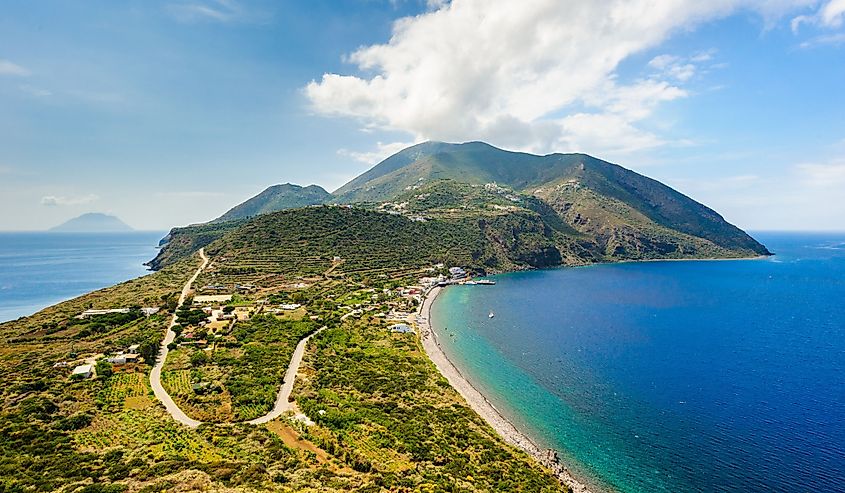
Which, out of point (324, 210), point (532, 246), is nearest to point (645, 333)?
point (532, 246)

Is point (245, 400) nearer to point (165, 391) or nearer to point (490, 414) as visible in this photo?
point (165, 391)

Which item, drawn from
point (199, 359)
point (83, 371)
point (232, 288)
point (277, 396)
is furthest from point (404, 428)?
point (232, 288)

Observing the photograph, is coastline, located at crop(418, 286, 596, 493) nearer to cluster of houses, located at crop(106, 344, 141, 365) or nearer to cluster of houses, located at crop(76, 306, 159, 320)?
cluster of houses, located at crop(106, 344, 141, 365)

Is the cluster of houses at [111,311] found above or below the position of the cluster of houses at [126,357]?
above

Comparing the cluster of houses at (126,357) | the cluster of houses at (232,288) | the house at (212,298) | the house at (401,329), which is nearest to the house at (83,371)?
the cluster of houses at (126,357)

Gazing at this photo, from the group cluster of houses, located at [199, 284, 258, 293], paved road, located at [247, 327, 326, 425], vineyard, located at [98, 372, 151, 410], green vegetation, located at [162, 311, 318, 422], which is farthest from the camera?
cluster of houses, located at [199, 284, 258, 293]

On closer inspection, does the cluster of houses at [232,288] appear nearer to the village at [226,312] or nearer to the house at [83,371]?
the village at [226,312]

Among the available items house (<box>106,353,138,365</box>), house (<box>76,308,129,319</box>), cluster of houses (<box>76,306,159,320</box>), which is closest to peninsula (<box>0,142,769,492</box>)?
house (<box>106,353,138,365</box>)
